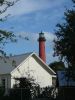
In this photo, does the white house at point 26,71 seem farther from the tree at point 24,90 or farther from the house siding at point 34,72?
the tree at point 24,90

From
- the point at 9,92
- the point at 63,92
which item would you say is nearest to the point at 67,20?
the point at 63,92

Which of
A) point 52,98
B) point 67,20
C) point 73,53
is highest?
point 67,20

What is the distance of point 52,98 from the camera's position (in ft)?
147

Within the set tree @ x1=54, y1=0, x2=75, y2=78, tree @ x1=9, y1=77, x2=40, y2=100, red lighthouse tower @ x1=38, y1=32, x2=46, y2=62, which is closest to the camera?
tree @ x1=54, y1=0, x2=75, y2=78

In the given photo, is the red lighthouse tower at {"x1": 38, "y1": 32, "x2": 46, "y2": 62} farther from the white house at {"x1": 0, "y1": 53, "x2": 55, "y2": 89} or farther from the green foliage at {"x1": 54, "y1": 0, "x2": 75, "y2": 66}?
the green foliage at {"x1": 54, "y1": 0, "x2": 75, "y2": 66}

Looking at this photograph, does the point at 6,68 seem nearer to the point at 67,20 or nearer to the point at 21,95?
the point at 21,95

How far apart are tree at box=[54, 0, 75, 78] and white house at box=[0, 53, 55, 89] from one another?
1421 cm

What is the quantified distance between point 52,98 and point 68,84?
7.26ft

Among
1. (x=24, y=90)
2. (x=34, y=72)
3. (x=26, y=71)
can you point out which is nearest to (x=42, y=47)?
(x=34, y=72)

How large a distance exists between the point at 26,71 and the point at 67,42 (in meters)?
19.0

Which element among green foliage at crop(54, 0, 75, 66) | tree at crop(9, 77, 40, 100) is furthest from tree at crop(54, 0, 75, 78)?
tree at crop(9, 77, 40, 100)

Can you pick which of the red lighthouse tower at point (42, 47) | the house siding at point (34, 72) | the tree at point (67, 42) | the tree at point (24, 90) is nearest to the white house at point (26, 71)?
the house siding at point (34, 72)

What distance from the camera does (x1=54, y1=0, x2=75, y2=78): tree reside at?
35275 mm

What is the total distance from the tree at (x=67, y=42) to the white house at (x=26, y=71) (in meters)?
14.2
